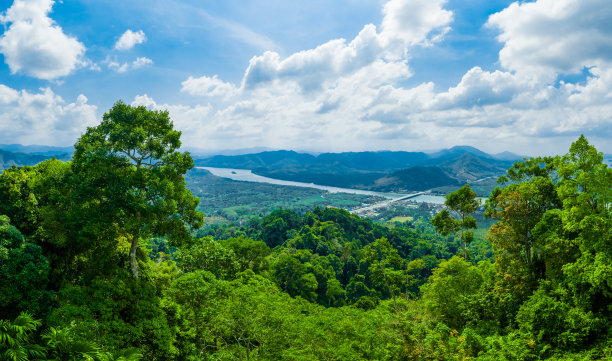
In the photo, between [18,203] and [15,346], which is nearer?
[15,346]

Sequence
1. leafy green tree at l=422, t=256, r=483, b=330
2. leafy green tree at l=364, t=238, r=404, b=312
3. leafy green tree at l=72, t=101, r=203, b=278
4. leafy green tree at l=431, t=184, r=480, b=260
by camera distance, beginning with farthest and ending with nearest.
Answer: leafy green tree at l=431, t=184, r=480, b=260 < leafy green tree at l=364, t=238, r=404, b=312 < leafy green tree at l=422, t=256, r=483, b=330 < leafy green tree at l=72, t=101, r=203, b=278

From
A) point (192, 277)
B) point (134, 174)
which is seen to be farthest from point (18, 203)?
point (192, 277)

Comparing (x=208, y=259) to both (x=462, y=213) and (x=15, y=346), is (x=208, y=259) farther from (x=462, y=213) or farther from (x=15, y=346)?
(x=462, y=213)

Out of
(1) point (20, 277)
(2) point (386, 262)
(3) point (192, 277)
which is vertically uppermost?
(1) point (20, 277)

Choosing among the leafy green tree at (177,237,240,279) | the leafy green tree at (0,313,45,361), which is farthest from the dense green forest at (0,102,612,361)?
the leafy green tree at (177,237,240,279)

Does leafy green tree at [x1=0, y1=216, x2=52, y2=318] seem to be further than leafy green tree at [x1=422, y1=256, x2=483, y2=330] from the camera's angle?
No

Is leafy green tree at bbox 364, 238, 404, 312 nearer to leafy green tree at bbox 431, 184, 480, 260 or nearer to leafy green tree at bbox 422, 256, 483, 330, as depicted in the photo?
leafy green tree at bbox 422, 256, 483, 330

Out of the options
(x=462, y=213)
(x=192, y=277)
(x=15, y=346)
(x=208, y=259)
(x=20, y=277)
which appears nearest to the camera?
(x=15, y=346)

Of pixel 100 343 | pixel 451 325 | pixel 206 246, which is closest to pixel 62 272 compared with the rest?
pixel 100 343

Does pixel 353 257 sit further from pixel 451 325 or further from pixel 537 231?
pixel 537 231
